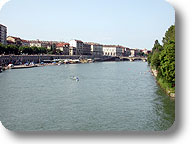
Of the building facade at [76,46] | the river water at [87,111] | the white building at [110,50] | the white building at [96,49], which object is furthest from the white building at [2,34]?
the white building at [110,50]

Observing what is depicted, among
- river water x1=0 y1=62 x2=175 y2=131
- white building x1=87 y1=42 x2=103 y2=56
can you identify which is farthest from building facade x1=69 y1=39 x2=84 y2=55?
river water x1=0 y1=62 x2=175 y2=131

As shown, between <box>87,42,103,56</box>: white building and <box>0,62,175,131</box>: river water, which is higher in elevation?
<box>87,42,103,56</box>: white building

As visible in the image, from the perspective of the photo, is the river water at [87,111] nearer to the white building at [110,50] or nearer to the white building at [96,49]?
the white building at [96,49]

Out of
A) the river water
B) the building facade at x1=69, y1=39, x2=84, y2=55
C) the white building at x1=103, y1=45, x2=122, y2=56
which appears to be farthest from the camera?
the white building at x1=103, y1=45, x2=122, y2=56

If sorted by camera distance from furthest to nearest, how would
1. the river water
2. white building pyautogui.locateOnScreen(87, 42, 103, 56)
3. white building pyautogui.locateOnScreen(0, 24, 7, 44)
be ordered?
white building pyautogui.locateOnScreen(87, 42, 103, 56), white building pyautogui.locateOnScreen(0, 24, 7, 44), the river water

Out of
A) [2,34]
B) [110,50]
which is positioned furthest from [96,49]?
[2,34]

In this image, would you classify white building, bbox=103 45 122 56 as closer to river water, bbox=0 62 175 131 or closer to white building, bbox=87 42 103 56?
white building, bbox=87 42 103 56

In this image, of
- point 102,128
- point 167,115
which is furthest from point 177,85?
point 167,115

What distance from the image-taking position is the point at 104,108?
3.67 meters

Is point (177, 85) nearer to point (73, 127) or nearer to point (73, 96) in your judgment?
point (73, 127)

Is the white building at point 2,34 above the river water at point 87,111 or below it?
above

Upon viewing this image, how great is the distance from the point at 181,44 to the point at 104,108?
6.48 feet

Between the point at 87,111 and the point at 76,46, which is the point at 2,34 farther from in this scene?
the point at 87,111

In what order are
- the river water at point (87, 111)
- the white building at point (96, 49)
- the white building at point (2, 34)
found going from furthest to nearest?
the white building at point (96, 49), the white building at point (2, 34), the river water at point (87, 111)
